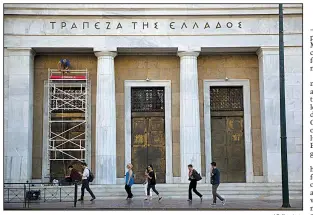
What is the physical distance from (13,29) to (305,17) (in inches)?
534

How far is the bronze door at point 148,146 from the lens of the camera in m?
27.0

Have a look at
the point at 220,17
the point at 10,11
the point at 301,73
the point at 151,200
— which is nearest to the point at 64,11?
the point at 10,11

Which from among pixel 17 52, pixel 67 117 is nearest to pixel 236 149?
pixel 67 117

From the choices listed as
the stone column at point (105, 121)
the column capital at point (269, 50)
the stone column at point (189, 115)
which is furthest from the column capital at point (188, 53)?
the stone column at point (105, 121)

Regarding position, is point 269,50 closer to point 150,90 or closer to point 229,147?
point 229,147

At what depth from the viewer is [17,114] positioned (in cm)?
2522

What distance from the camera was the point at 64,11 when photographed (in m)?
25.3

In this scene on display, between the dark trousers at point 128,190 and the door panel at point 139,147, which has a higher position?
the door panel at point 139,147

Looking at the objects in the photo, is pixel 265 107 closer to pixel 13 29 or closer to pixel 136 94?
pixel 136 94

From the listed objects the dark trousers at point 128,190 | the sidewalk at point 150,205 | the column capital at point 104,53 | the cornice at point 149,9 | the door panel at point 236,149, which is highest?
the cornice at point 149,9

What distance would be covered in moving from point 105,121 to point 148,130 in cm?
292

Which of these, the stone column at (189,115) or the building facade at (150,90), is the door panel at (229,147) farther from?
the stone column at (189,115)

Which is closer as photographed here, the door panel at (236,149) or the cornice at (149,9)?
the cornice at (149,9)

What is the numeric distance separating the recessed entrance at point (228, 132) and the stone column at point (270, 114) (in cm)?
146
